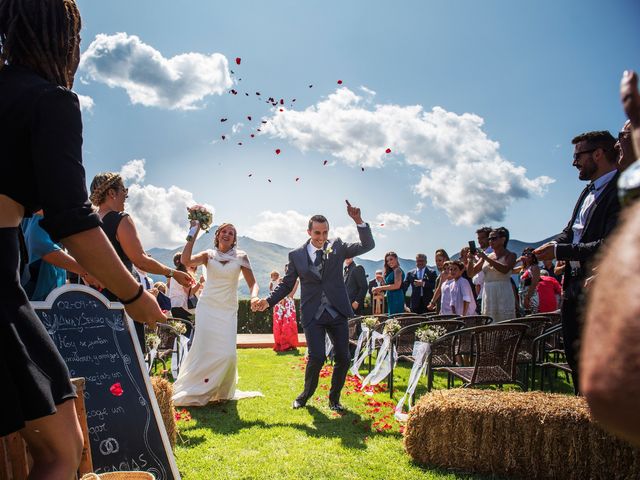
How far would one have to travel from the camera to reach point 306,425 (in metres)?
5.76

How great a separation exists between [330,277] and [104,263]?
16.8 feet

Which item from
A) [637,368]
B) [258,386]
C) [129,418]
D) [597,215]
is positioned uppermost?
[597,215]

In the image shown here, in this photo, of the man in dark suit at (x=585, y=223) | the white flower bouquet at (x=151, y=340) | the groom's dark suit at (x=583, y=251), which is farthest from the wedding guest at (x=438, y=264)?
the groom's dark suit at (x=583, y=251)

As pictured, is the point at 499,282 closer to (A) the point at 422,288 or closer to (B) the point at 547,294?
(B) the point at 547,294

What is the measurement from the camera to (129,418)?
352cm

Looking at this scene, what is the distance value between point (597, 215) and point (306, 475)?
323cm

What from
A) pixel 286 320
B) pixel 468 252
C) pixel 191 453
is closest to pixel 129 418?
pixel 191 453

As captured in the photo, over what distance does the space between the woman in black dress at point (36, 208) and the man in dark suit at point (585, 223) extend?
3.52 metres

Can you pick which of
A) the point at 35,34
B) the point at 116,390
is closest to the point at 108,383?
the point at 116,390

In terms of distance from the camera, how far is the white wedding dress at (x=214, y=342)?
6.77 m

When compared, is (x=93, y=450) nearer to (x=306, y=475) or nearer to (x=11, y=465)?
(x=11, y=465)

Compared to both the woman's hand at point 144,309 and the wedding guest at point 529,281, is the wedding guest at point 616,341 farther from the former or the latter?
the wedding guest at point 529,281

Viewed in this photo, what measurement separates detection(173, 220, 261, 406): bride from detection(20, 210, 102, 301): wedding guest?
8.46ft

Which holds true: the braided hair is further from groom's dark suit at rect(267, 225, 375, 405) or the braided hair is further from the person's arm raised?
groom's dark suit at rect(267, 225, 375, 405)
